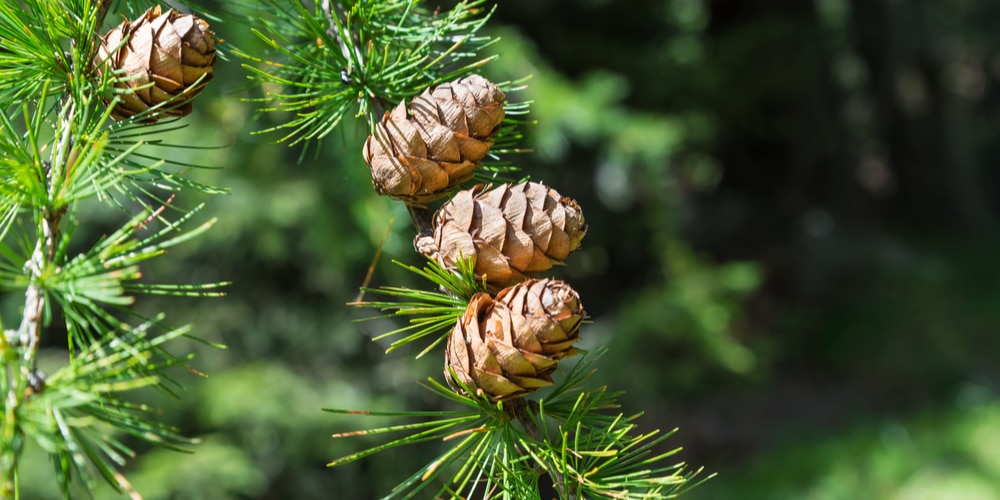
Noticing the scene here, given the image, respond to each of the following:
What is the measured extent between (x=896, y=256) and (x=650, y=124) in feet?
12.5

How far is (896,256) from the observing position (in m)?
5.45

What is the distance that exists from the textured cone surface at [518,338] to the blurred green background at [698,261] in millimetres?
367

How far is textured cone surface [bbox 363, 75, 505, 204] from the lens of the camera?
2.03ft

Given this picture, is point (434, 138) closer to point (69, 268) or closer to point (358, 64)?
point (358, 64)

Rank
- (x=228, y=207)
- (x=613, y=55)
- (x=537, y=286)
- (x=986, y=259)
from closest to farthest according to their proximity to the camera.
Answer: (x=537, y=286) < (x=228, y=207) < (x=613, y=55) < (x=986, y=259)

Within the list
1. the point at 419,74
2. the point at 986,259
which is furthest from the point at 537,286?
the point at 986,259

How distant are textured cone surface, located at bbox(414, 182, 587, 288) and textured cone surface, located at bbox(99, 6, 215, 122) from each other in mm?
225

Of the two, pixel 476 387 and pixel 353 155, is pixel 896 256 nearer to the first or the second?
Result: pixel 353 155

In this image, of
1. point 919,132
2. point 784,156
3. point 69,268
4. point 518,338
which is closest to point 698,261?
point 784,156

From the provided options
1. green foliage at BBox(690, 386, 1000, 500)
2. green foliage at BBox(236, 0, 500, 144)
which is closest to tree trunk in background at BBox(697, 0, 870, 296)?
green foliage at BBox(690, 386, 1000, 500)

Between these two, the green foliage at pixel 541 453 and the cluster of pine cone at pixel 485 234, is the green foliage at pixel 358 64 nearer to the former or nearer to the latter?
the cluster of pine cone at pixel 485 234

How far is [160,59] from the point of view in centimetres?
61

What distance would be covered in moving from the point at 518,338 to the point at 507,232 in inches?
3.3

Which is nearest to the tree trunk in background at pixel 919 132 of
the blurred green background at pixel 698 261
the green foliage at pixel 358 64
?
the blurred green background at pixel 698 261
